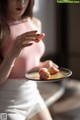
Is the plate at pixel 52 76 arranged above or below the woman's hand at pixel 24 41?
below

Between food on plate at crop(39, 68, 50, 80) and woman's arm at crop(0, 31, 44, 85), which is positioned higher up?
woman's arm at crop(0, 31, 44, 85)

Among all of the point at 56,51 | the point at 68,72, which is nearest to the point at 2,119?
the point at 68,72

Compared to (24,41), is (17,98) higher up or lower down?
lower down

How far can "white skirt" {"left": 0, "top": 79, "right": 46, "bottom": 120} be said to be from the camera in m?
0.54

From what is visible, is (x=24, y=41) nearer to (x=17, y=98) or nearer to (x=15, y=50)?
(x=15, y=50)

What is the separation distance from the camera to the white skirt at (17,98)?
0.54 m

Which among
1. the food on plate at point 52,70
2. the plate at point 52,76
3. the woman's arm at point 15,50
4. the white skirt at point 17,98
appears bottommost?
the white skirt at point 17,98

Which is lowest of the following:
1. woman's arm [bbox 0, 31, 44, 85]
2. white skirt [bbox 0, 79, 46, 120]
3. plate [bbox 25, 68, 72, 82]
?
white skirt [bbox 0, 79, 46, 120]

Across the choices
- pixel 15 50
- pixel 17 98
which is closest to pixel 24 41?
pixel 15 50

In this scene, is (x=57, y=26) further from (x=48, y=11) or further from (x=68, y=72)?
(x=68, y=72)

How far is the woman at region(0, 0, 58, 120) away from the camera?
52cm

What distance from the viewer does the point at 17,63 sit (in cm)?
53

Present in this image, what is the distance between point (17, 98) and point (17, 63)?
62 millimetres

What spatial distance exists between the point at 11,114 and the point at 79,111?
16 cm
